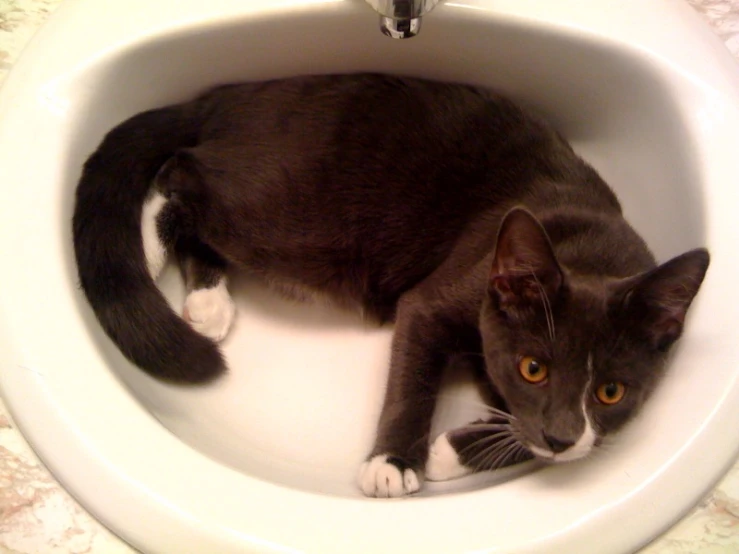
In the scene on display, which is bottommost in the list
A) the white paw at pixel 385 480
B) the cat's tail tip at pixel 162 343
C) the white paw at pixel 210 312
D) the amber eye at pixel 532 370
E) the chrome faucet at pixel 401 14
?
the white paw at pixel 385 480

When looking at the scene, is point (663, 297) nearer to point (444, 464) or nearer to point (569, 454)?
point (569, 454)

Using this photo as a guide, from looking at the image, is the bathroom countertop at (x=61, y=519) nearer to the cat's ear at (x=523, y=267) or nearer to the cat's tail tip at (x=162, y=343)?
the cat's tail tip at (x=162, y=343)

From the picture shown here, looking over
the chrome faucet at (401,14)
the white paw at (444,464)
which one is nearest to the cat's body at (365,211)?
the white paw at (444,464)

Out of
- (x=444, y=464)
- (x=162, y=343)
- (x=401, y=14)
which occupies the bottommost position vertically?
(x=444, y=464)

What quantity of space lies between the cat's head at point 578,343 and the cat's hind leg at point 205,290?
1.45 feet

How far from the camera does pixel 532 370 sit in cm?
83

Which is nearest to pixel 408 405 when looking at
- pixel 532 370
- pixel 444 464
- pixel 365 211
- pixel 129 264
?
pixel 444 464

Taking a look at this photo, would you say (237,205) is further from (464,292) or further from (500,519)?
(500,519)

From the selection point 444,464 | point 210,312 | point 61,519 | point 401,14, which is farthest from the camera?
point 210,312

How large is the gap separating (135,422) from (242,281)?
44 centimetres

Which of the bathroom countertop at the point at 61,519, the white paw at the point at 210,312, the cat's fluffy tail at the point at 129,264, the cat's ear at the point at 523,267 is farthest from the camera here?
the white paw at the point at 210,312

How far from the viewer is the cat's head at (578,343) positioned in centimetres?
77

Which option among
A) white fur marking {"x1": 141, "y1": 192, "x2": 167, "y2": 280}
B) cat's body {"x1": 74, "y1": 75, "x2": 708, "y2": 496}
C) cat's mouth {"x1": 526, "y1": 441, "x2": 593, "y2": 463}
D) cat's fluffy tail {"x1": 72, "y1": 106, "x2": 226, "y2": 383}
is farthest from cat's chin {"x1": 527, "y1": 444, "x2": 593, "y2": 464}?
white fur marking {"x1": 141, "y1": 192, "x2": 167, "y2": 280}

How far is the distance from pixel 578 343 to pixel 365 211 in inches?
15.7
